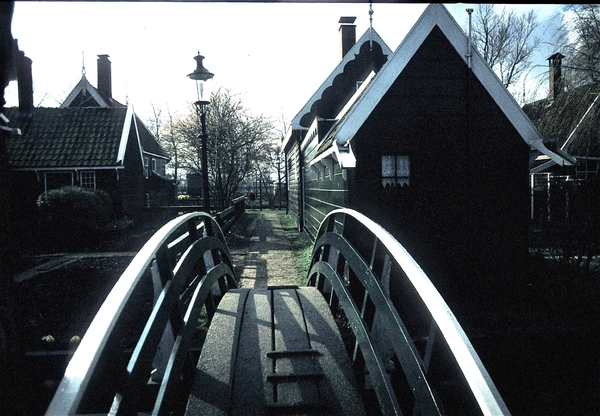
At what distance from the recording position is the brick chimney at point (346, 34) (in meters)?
14.5

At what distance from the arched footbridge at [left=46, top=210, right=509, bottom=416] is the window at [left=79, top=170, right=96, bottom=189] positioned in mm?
15368

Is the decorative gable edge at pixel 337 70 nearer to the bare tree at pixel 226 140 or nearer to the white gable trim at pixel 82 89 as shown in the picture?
the bare tree at pixel 226 140

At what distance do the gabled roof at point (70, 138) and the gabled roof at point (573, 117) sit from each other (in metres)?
15.4

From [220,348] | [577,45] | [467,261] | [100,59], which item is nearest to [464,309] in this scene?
[467,261]

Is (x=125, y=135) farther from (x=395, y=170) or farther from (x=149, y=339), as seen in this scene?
Answer: (x=149, y=339)

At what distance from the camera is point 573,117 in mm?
8430

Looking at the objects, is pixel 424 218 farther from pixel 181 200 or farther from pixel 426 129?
pixel 181 200

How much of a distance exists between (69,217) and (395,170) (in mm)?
10940

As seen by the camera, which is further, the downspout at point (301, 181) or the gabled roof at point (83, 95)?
the gabled roof at point (83, 95)

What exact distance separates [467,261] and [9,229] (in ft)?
26.7

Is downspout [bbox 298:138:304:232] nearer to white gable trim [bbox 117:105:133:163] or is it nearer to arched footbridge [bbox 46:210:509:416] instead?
white gable trim [bbox 117:105:133:163]

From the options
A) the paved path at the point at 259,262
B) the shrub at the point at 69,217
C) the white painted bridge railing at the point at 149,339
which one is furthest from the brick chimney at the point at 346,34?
the white painted bridge railing at the point at 149,339

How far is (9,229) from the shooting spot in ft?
5.15

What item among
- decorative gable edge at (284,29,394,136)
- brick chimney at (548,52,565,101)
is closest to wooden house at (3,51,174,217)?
decorative gable edge at (284,29,394,136)
